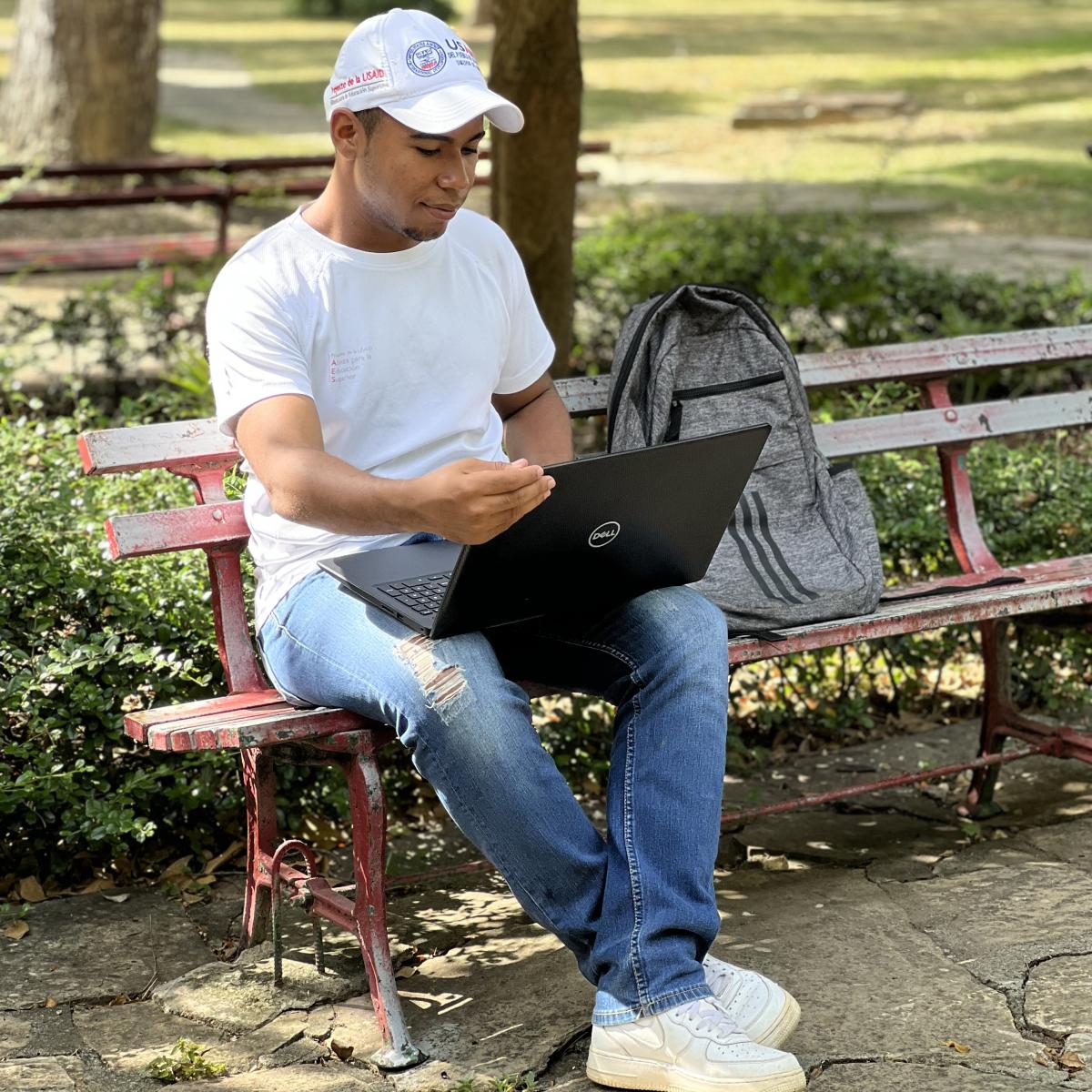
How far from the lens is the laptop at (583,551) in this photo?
2.69 m

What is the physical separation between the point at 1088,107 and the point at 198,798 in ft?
60.9

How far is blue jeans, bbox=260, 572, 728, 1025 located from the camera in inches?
105

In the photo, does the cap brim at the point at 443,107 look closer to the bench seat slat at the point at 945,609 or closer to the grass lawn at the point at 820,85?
the bench seat slat at the point at 945,609

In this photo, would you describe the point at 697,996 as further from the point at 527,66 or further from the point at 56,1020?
the point at 527,66

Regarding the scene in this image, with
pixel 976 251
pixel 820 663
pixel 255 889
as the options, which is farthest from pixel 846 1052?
pixel 976 251

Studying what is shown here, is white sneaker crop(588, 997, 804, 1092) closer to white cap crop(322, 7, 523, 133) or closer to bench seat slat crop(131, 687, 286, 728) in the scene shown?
bench seat slat crop(131, 687, 286, 728)

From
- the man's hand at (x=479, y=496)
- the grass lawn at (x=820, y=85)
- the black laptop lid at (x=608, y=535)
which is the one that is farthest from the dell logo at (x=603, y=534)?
the grass lawn at (x=820, y=85)

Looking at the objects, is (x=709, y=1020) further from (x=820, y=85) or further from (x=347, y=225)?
(x=820, y=85)

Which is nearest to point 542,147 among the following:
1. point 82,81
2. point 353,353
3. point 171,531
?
point 353,353

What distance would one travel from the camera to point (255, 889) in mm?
3201

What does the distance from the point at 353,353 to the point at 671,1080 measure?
53.8 inches

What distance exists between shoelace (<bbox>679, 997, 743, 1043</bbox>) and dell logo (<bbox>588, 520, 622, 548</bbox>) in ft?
2.45

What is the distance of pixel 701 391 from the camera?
3.68 metres

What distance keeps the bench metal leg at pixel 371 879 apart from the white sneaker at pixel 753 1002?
535 millimetres
